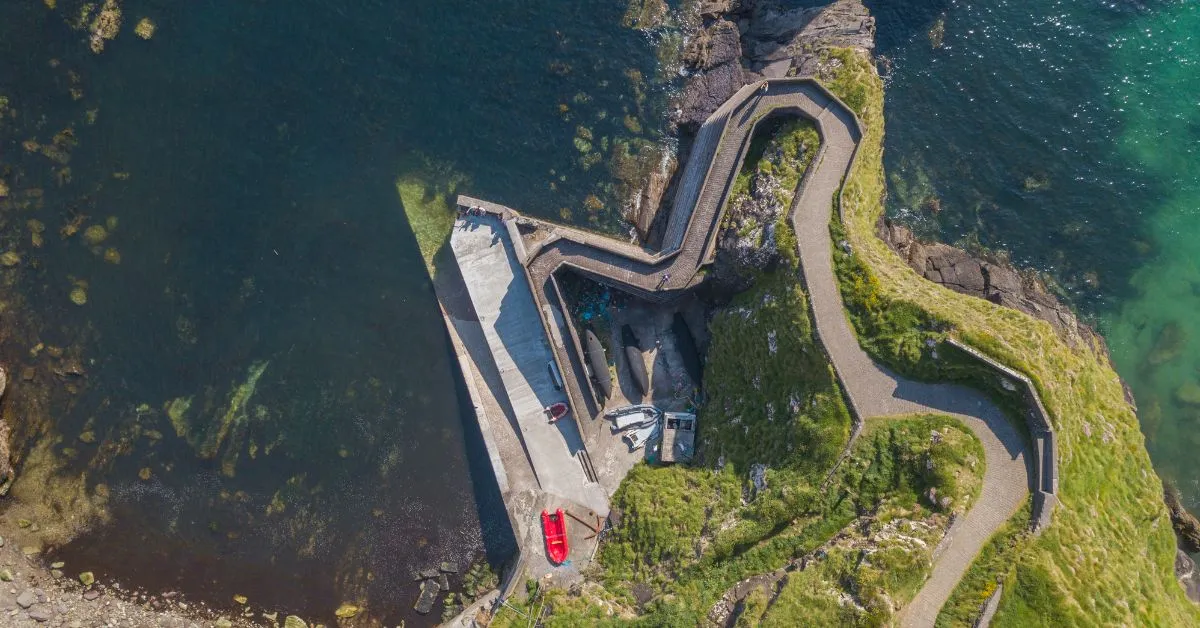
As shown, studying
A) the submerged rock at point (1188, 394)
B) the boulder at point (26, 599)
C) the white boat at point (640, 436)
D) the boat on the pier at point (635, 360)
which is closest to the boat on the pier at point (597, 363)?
the boat on the pier at point (635, 360)

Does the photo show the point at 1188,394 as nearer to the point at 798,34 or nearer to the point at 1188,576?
the point at 1188,576

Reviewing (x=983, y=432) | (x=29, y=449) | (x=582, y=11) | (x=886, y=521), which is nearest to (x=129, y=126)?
(x=29, y=449)

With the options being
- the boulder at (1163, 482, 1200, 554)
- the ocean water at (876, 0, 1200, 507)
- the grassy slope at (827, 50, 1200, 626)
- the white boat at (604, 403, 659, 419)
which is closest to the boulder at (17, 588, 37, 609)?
the white boat at (604, 403, 659, 419)

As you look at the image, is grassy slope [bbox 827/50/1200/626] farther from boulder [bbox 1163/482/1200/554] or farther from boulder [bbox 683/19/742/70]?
boulder [bbox 683/19/742/70]

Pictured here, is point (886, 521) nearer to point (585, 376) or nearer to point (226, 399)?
point (585, 376)

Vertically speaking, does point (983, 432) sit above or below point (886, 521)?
above

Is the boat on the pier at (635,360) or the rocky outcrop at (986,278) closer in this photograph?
the rocky outcrop at (986,278)

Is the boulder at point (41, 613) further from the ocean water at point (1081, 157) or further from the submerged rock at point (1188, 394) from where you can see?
the submerged rock at point (1188, 394)
